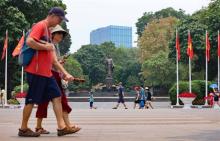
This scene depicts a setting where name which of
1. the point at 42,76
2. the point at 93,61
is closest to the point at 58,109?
the point at 42,76

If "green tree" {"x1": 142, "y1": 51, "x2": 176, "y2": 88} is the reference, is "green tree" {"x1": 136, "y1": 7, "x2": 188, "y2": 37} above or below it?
above

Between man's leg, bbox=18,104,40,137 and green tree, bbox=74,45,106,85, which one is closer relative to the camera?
man's leg, bbox=18,104,40,137

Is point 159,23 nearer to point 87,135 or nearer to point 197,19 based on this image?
point 197,19

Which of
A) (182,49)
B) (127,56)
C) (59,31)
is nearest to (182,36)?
(182,49)

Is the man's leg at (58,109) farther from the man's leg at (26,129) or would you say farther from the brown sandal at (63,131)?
the man's leg at (26,129)

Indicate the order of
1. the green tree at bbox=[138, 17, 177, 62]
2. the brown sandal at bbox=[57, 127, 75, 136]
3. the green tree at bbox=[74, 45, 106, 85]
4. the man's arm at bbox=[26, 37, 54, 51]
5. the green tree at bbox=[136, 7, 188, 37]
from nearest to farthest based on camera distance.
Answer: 1. the man's arm at bbox=[26, 37, 54, 51]
2. the brown sandal at bbox=[57, 127, 75, 136]
3. the green tree at bbox=[138, 17, 177, 62]
4. the green tree at bbox=[136, 7, 188, 37]
5. the green tree at bbox=[74, 45, 106, 85]

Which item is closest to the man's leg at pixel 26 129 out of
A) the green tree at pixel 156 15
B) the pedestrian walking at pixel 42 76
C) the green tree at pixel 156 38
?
the pedestrian walking at pixel 42 76

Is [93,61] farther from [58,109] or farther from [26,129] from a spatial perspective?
[26,129]

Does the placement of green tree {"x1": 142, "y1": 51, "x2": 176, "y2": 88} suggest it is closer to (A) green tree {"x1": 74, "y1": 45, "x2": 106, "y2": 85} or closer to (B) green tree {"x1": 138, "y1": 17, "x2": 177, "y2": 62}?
(B) green tree {"x1": 138, "y1": 17, "x2": 177, "y2": 62}

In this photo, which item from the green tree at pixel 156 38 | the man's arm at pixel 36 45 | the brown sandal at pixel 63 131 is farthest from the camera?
the green tree at pixel 156 38

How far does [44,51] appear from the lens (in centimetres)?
816

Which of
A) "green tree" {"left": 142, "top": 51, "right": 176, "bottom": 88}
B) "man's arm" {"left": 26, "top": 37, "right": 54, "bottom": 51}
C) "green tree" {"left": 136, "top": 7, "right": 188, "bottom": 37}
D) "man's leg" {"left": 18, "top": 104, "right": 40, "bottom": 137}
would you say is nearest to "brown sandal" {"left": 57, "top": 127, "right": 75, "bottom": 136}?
"man's leg" {"left": 18, "top": 104, "right": 40, "bottom": 137}

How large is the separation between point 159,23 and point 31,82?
76.1m

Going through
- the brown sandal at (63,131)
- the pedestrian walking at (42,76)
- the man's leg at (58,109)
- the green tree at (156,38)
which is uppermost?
the green tree at (156,38)
